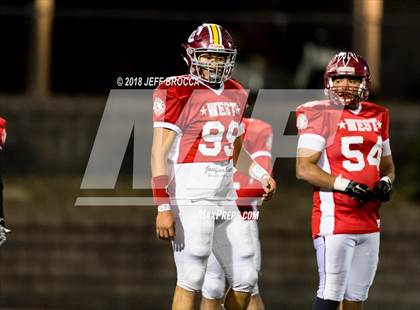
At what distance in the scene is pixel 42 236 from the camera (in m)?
11.4

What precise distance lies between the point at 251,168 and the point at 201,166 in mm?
567

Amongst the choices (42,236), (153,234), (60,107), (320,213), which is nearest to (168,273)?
(153,234)

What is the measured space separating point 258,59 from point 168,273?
2508 mm

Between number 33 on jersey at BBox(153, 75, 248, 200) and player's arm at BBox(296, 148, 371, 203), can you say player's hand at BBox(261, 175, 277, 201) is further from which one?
number 33 on jersey at BBox(153, 75, 248, 200)

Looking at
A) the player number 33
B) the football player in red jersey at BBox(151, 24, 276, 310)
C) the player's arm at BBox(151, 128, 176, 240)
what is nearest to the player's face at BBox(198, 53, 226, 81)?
the football player in red jersey at BBox(151, 24, 276, 310)

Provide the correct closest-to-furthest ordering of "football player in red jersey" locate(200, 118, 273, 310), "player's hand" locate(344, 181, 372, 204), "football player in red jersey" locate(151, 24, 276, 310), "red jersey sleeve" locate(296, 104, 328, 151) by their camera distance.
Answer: "football player in red jersey" locate(151, 24, 276, 310) < "player's hand" locate(344, 181, 372, 204) < "red jersey sleeve" locate(296, 104, 328, 151) < "football player in red jersey" locate(200, 118, 273, 310)

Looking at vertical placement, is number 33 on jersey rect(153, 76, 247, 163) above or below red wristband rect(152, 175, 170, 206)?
above

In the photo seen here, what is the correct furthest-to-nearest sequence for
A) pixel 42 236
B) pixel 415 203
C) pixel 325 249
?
1. pixel 415 203
2. pixel 42 236
3. pixel 325 249

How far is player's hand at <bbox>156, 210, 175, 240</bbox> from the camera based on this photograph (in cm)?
714

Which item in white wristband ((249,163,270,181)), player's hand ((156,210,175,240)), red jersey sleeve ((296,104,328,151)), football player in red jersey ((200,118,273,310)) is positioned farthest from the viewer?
football player in red jersey ((200,118,273,310))

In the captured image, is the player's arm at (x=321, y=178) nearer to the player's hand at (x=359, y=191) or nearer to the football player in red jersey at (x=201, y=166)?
the player's hand at (x=359, y=191)

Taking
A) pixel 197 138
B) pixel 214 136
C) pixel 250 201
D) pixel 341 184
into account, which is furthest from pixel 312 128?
pixel 250 201

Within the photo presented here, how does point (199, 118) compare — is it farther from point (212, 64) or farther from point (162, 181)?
point (162, 181)

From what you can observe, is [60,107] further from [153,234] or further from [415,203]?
[415,203]
